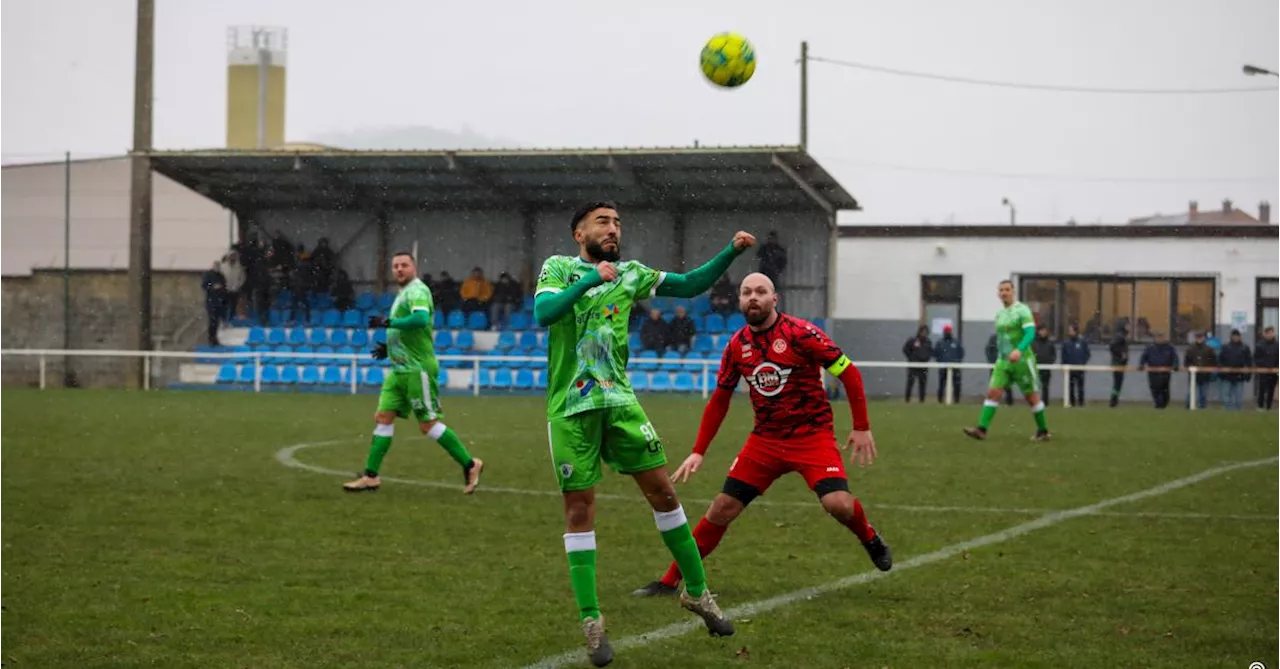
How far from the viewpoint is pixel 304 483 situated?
14.1 meters

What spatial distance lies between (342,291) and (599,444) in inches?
1259

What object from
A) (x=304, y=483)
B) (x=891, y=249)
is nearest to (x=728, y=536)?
(x=304, y=483)

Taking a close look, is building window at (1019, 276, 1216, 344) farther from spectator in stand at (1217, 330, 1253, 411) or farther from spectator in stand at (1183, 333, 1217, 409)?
spectator in stand at (1217, 330, 1253, 411)

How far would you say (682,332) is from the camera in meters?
34.4

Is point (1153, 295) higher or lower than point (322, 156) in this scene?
lower

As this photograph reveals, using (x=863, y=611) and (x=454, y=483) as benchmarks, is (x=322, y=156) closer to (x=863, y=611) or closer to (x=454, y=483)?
(x=454, y=483)

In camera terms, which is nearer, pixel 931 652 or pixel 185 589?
pixel 931 652

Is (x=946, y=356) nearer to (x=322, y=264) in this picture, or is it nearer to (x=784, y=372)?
(x=322, y=264)

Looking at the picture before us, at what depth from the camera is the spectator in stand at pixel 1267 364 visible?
3384cm

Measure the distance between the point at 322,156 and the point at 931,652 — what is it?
29930 millimetres

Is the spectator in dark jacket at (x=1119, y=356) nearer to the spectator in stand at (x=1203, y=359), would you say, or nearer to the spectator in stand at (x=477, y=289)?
the spectator in stand at (x=1203, y=359)

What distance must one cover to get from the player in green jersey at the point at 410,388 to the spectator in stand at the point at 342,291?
81.2ft

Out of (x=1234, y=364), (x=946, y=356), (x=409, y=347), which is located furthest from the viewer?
(x=946, y=356)

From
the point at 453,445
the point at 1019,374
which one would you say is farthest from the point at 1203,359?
the point at 453,445
